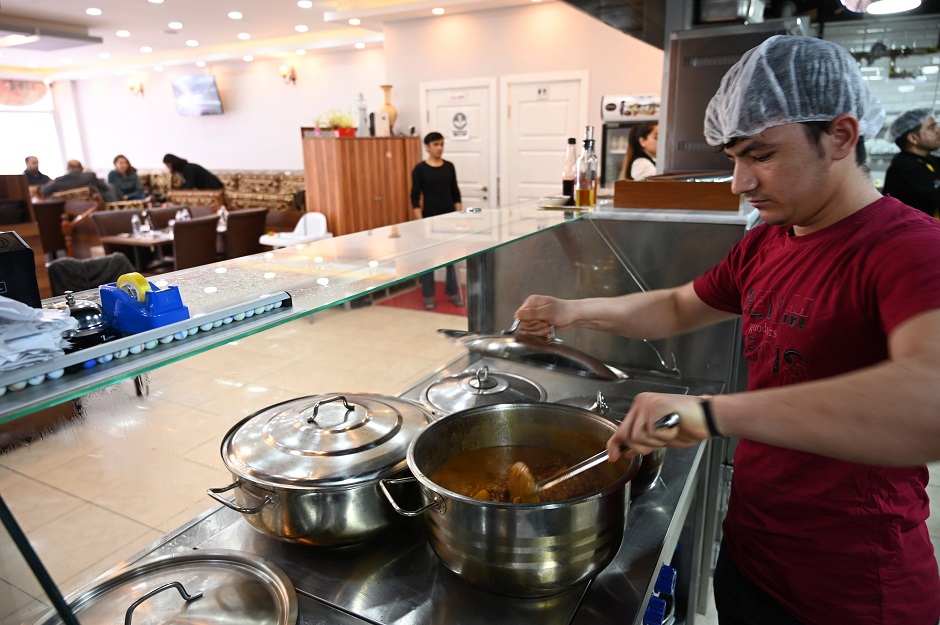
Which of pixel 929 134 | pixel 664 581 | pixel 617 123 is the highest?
pixel 617 123

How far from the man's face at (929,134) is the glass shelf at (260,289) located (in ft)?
10.8

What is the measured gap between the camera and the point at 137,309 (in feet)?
2.38

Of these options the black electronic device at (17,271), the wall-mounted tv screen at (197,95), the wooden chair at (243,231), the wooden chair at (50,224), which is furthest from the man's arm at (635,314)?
the wall-mounted tv screen at (197,95)

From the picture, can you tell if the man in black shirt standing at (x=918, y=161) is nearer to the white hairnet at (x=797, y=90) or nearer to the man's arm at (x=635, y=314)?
A: the man's arm at (x=635, y=314)

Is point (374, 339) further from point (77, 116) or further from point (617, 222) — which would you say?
point (77, 116)

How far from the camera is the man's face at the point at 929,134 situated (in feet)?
12.1

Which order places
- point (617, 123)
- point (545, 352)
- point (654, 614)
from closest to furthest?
1. point (654, 614)
2. point (545, 352)
3. point (617, 123)

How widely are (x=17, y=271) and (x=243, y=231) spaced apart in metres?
5.57

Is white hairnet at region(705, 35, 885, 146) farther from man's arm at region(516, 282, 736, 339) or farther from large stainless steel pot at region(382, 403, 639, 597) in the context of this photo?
large stainless steel pot at region(382, 403, 639, 597)

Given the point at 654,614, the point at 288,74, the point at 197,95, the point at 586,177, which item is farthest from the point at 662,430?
the point at 197,95

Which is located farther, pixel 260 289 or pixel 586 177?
pixel 586 177

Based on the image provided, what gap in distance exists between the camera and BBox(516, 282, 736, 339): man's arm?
54.5 inches

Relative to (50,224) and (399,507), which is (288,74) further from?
(399,507)

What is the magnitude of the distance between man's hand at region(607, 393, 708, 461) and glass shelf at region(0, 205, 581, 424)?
0.46 metres
